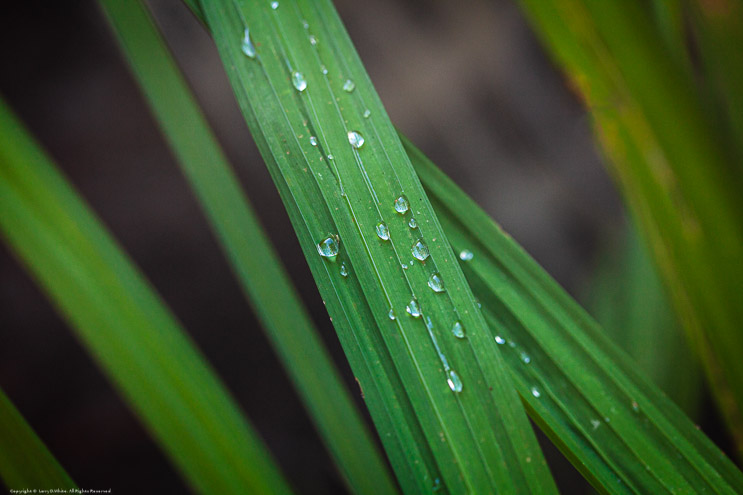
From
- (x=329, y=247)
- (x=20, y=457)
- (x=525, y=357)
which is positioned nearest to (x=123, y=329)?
(x=20, y=457)

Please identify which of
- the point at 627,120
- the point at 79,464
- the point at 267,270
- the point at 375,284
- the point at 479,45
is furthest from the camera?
the point at 479,45

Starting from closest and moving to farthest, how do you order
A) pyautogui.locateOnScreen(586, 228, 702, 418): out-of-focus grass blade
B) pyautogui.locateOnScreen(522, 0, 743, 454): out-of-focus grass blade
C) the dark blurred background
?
pyautogui.locateOnScreen(522, 0, 743, 454): out-of-focus grass blade < pyautogui.locateOnScreen(586, 228, 702, 418): out-of-focus grass blade < the dark blurred background

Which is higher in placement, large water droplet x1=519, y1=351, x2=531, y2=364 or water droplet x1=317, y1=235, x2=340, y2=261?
water droplet x1=317, y1=235, x2=340, y2=261

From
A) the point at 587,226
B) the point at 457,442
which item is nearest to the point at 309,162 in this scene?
the point at 457,442

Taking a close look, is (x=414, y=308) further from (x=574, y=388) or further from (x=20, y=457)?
(x=20, y=457)

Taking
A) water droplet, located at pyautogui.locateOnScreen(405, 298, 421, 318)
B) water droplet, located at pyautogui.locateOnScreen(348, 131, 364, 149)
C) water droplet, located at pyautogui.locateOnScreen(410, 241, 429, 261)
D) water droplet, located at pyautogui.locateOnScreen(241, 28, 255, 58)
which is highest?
water droplet, located at pyautogui.locateOnScreen(241, 28, 255, 58)

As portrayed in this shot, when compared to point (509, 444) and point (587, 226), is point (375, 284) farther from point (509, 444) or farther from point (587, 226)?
point (587, 226)

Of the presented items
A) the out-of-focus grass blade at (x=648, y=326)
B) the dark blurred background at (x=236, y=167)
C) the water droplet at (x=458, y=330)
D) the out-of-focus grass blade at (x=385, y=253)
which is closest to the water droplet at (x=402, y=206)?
the out-of-focus grass blade at (x=385, y=253)

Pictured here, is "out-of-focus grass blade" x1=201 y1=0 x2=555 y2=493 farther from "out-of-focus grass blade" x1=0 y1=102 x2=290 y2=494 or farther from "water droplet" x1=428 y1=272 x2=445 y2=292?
"out-of-focus grass blade" x1=0 y1=102 x2=290 y2=494

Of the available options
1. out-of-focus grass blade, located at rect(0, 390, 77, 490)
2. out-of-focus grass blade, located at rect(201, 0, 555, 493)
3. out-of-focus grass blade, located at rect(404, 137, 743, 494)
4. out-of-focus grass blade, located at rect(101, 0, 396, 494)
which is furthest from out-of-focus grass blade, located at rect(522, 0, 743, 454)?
out-of-focus grass blade, located at rect(0, 390, 77, 490)
